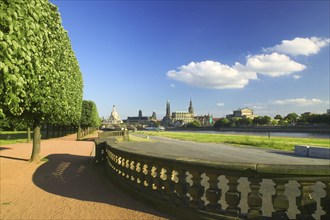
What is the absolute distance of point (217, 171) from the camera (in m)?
6.20

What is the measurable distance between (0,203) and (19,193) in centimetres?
130

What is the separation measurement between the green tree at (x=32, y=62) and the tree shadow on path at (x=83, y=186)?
282 centimetres

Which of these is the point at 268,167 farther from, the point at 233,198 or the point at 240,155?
the point at 240,155

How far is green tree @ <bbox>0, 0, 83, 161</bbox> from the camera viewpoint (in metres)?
5.69

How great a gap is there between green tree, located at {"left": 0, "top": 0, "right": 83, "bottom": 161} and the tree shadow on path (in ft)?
9.26

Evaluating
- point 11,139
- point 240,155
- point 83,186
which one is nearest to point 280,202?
point 83,186

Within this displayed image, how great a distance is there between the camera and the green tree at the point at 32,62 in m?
5.69

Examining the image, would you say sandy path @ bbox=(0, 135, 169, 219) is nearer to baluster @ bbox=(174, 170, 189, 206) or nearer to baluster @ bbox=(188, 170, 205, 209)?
baluster @ bbox=(174, 170, 189, 206)

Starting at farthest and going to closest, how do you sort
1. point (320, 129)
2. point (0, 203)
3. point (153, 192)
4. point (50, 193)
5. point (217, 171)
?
point (320, 129), point (50, 193), point (0, 203), point (153, 192), point (217, 171)

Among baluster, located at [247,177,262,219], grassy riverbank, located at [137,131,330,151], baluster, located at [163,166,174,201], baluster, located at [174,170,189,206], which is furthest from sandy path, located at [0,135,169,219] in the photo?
grassy riverbank, located at [137,131,330,151]

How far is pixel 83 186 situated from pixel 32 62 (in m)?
4.88

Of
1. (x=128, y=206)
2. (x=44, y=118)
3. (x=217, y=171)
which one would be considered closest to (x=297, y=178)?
(x=217, y=171)

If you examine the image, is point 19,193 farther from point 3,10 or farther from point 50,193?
point 3,10

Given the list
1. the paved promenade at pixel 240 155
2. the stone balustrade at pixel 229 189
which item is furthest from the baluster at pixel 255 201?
the paved promenade at pixel 240 155
